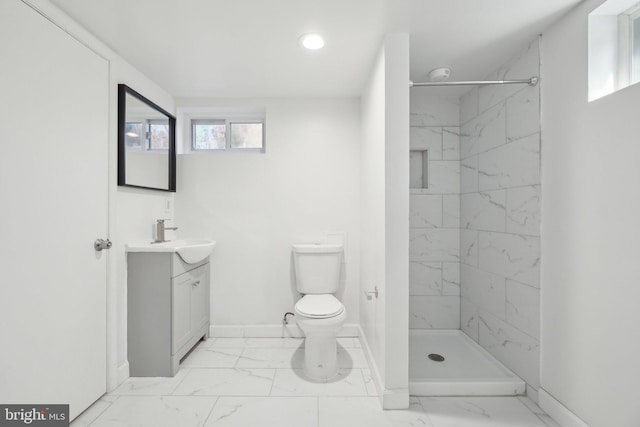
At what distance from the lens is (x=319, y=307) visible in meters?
1.98

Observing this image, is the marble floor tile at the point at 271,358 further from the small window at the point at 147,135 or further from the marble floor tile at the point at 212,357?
the small window at the point at 147,135

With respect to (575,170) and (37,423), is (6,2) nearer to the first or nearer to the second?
(37,423)

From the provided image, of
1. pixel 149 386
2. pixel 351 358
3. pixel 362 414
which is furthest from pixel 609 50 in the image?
pixel 149 386

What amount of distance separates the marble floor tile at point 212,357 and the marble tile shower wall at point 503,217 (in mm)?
1931

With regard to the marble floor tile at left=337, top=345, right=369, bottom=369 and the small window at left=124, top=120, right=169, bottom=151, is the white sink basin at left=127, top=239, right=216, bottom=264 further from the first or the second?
the marble floor tile at left=337, top=345, right=369, bottom=369

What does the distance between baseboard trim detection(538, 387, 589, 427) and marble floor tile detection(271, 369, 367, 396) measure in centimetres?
99

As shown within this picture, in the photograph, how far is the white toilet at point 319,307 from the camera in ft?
6.20

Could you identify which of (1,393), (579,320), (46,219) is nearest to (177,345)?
(1,393)

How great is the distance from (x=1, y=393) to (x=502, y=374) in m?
2.62

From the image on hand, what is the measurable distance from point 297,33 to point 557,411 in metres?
2.49

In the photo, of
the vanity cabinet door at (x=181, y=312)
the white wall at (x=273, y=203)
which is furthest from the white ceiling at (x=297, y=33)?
the vanity cabinet door at (x=181, y=312)

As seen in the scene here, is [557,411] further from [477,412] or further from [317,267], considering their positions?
[317,267]

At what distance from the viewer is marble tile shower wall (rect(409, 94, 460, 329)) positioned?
2570 mm

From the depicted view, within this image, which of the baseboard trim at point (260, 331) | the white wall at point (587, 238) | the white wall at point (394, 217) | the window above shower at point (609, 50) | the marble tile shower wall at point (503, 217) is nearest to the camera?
the white wall at point (587, 238)
